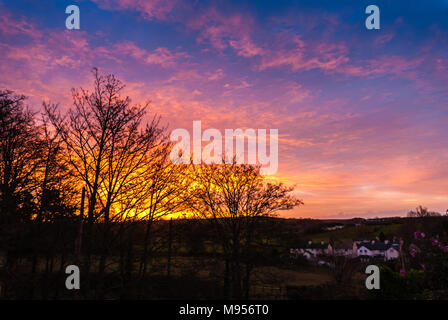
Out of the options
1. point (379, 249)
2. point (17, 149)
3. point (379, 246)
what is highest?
point (17, 149)

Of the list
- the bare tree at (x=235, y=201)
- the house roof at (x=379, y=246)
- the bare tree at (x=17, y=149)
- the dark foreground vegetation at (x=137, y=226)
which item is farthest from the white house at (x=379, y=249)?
the bare tree at (x=17, y=149)

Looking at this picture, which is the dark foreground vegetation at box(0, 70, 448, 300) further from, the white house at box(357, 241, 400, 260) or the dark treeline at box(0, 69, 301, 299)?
the white house at box(357, 241, 400, 260)

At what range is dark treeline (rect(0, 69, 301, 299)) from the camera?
11.0 metres

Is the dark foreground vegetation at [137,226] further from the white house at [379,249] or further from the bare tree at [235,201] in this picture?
the white house at [379,249]

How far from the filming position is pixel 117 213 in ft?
36.9

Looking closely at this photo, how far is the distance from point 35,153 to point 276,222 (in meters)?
16.8

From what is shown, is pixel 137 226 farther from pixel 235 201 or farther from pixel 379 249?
pixel 379 249

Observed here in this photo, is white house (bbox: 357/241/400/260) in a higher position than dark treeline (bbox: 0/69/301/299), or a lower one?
lower

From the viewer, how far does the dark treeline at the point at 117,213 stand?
432 inches

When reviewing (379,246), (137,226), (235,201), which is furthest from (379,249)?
(137,226)

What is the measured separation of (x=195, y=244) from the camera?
20922 mm

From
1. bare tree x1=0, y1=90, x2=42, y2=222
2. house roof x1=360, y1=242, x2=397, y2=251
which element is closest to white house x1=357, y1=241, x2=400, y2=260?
house roof x1=360, y1=242, x2=397, y2=251
